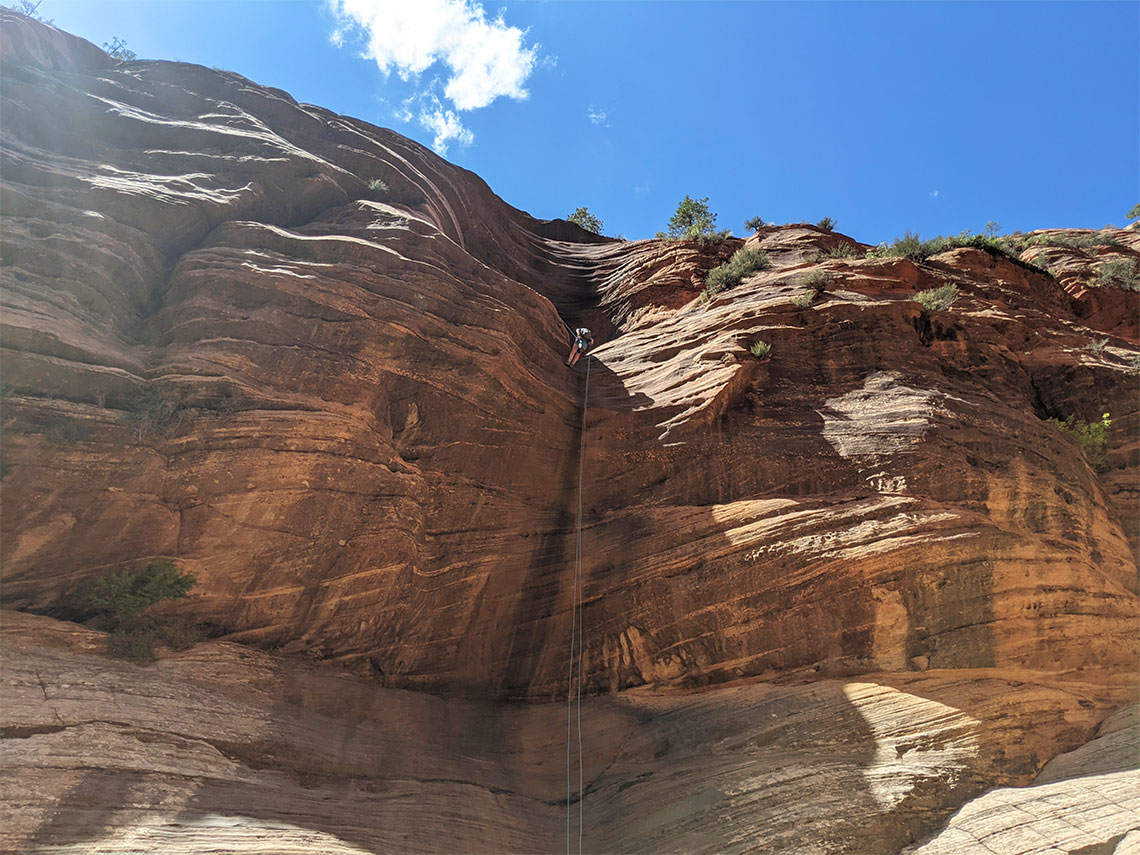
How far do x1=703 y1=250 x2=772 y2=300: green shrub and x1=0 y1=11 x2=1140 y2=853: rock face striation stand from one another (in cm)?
337

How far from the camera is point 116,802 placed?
22.0 feet

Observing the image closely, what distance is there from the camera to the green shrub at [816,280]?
1707cm

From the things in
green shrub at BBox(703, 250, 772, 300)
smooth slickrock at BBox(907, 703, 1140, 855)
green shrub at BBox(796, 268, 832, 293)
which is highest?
green shrub at BBox(703, 250, 772, 300)

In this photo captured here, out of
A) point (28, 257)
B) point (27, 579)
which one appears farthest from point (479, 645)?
point (28, 257)

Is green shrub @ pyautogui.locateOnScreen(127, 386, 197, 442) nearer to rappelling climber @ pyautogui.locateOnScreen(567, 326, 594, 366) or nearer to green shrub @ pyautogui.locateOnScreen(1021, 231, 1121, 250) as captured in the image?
rappelling climber @ pyautogui.locateOnScreen(567, 326, 594, 366)

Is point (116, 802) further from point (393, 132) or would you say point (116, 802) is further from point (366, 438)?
point (393, 132)

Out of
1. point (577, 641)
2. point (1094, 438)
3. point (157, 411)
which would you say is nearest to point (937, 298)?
point (1094, 438)

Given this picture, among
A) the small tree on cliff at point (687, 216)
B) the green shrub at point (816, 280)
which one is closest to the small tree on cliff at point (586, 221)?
the small tree on cliff at point (687, 216)

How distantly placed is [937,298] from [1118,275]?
9.97 m

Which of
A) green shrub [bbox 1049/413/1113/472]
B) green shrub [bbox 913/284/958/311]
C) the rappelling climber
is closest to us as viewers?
green shrub [bbox 1049/413/1113/472]

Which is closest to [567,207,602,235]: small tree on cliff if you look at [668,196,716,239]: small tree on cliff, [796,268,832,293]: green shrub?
[668,196,716,239]: small tree on cliff

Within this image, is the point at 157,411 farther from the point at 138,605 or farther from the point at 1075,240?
the point at 1075,240

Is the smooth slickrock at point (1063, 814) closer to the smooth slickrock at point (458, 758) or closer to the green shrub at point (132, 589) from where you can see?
the smooth slickrock at point (458, 758)

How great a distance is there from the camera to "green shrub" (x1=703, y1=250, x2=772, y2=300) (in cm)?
1917
